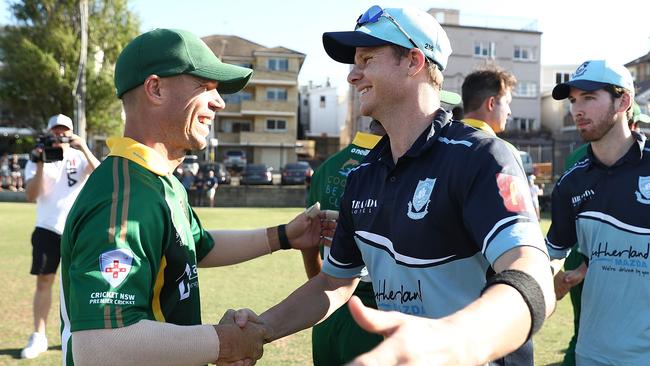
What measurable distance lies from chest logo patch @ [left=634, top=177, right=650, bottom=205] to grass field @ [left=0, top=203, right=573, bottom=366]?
9.60 ft

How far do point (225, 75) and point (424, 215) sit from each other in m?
1.19

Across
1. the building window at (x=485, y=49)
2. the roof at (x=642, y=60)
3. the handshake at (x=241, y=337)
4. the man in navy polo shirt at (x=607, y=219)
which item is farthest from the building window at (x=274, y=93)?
the handshake at (x=241, y=337)

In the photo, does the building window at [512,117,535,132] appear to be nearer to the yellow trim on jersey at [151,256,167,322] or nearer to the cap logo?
the cap logo

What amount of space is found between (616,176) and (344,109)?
218 feet

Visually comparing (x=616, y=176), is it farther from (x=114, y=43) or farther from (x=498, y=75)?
(x=114, y=43)

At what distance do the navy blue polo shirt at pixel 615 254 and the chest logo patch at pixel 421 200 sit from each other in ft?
6.28

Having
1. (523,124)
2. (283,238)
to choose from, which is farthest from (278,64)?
(283,238)

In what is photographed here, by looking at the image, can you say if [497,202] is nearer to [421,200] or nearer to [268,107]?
[421,200]

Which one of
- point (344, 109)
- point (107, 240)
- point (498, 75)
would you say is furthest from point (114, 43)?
point (107, 240)

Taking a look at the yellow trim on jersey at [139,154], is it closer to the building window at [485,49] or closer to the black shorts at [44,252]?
the black shorts at [44,252]

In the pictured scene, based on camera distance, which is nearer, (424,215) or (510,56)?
(424,215)

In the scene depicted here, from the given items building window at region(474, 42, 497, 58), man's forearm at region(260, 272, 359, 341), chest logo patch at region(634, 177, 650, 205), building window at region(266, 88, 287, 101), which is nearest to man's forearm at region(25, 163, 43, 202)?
man's forearm at region(260, 272, 359, 341)

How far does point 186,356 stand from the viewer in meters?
2.39

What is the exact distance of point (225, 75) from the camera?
2.94m
